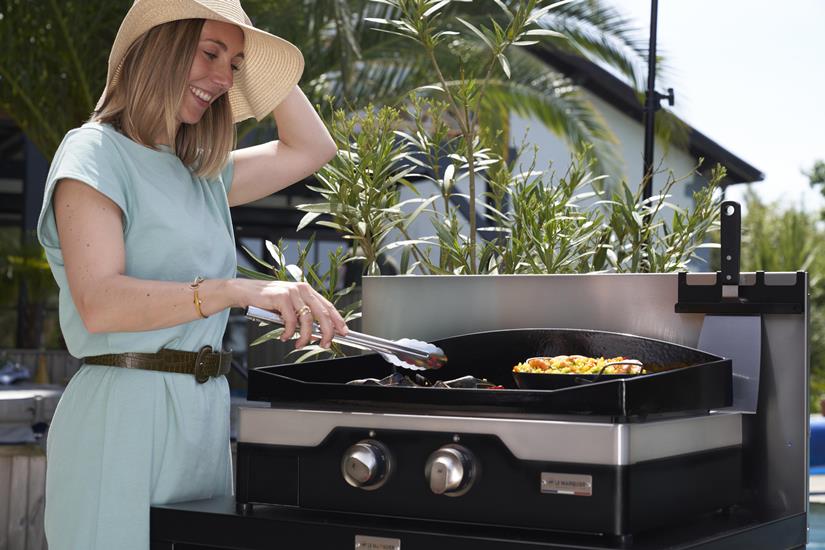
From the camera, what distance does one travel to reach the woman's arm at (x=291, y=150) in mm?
2156

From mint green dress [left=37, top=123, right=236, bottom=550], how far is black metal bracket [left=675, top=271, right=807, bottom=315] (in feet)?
2.44

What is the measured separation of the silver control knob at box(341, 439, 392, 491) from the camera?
4.78 feet

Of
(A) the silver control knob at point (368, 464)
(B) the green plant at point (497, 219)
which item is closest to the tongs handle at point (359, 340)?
(A) the silver control knob at point (368, 464)

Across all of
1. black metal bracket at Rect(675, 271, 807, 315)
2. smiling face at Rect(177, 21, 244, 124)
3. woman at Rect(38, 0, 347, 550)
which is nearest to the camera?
woman at Rect(38, 0, 347, 550)

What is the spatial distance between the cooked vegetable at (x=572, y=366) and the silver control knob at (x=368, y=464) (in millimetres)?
260

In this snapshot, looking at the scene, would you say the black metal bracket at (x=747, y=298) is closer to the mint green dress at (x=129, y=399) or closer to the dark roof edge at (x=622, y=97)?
the mint green dress at (x=129, y=399)

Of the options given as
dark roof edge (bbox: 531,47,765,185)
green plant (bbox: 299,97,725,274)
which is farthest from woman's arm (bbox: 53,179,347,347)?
dark roof edge (bbox: 531,47,765,185)

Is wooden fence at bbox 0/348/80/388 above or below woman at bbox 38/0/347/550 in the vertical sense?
below

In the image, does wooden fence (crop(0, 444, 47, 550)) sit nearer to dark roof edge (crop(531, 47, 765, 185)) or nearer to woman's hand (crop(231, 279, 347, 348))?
woman's hand (crop(231, 279, 347, 348))

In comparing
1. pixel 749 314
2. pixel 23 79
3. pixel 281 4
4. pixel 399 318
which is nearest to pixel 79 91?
pixel 23 79

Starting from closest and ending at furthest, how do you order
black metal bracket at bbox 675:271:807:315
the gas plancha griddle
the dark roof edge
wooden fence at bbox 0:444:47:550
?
the gas plancha griddle, black metal bracket at bbox 675:271:807:315, wooden fence at bbox 0:444:47:550, the dark roof edge

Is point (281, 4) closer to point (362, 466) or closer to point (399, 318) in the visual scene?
point (399, 318)

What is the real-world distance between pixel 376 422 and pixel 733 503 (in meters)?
0.55

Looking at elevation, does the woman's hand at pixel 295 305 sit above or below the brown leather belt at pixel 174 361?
above
